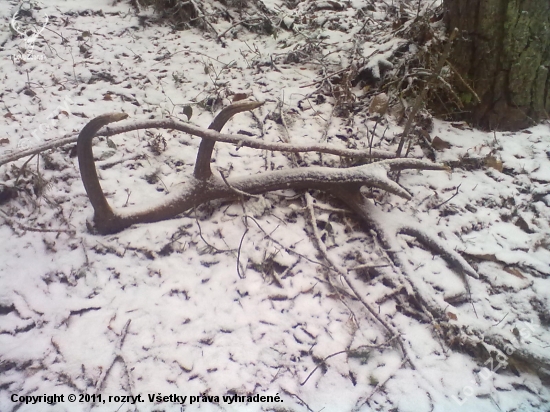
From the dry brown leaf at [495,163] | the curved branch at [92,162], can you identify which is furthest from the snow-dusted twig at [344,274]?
the dry brown leaf at [495,163]

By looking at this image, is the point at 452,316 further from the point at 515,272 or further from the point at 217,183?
the point at 217,183

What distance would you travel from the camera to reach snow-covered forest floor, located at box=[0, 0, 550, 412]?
1.76m

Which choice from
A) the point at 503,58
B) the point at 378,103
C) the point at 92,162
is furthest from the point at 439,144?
the point at 92,162

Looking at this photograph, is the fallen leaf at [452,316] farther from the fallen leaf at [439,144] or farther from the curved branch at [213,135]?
the fallen leaf at [439,144]

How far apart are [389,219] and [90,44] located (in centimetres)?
353

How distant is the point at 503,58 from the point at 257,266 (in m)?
2.50

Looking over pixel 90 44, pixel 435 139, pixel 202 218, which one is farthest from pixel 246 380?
pixel 90 44

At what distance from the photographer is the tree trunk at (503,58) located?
2.62 meters

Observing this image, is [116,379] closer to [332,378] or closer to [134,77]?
[332,378]

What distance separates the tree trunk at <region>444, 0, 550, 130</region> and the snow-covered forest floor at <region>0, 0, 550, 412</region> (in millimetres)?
180

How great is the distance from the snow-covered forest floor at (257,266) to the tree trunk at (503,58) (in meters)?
0.18

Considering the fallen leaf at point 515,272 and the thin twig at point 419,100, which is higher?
the thin twig at point 419,100

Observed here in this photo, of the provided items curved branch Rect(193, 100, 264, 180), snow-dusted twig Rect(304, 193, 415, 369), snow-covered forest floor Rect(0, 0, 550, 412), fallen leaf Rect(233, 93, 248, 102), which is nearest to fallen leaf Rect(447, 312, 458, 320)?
snow-covered forest floor Rect(0, 0, 550, 412)

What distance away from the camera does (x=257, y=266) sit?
2182mm
